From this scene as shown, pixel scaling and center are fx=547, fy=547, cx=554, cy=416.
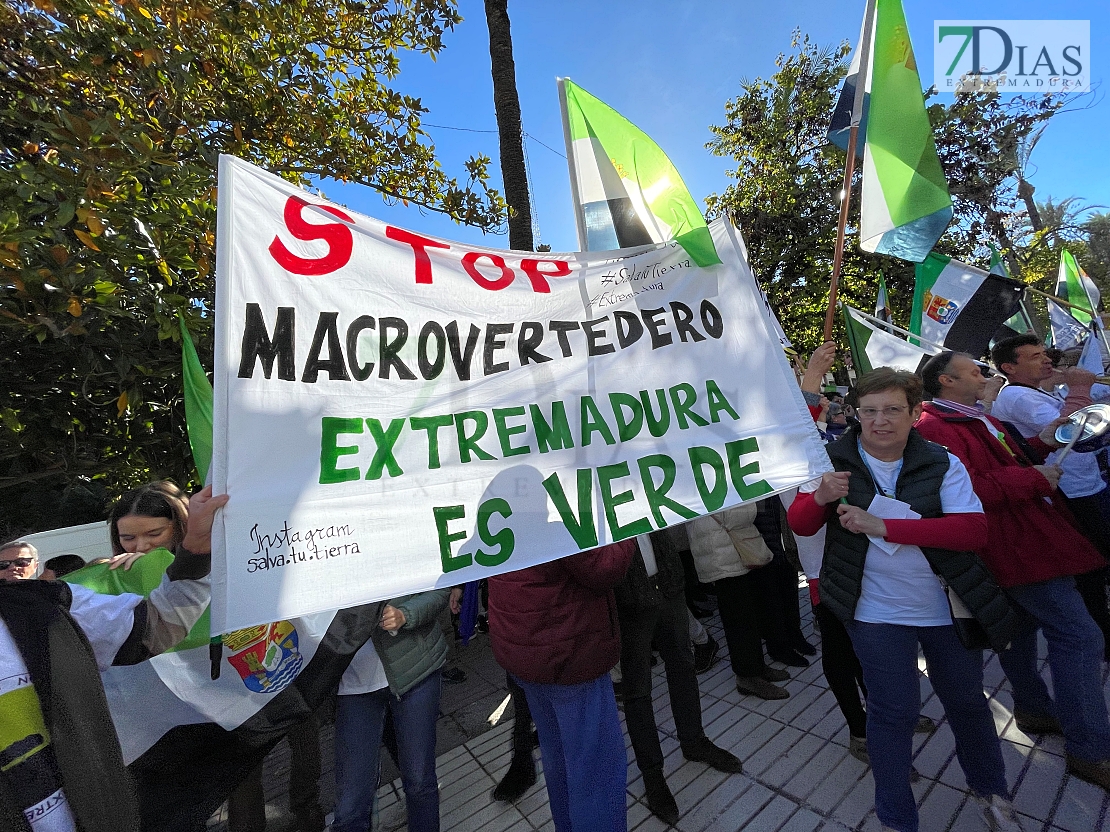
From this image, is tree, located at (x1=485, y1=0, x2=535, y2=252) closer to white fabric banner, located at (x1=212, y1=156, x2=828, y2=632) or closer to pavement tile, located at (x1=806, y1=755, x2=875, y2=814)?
white fabric banner, located at (x1=212, y1=156, x2=828, y2=632)

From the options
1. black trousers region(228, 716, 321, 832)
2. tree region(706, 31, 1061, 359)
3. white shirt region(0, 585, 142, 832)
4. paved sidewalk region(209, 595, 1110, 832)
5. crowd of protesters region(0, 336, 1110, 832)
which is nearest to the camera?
white shirt region(0, 585, 142, 832)

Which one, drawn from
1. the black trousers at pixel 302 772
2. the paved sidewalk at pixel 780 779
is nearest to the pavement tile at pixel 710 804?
the paved sidewalk at pixel 780 779

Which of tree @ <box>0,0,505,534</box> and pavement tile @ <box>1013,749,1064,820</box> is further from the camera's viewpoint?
tree @ <box>0,0,505,534</box>

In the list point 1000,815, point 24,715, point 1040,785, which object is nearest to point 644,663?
point 1000,815

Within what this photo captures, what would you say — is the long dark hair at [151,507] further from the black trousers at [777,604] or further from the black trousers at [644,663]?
the black trousers at [777,604]

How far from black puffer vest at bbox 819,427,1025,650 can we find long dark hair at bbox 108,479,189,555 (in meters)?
2.69

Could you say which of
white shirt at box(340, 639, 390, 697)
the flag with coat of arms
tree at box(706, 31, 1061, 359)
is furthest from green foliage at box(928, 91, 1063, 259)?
white shirt at box(340, 639, 390, 697)

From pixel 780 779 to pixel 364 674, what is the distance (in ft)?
6.81

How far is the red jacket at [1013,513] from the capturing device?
2.33m

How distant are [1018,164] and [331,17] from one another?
12061 millimetres

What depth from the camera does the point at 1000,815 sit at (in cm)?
210

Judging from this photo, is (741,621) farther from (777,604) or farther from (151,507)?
(151,507)

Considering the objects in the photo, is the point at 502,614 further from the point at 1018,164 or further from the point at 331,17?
the point at 1018,164

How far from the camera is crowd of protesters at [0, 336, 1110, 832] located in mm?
1713
